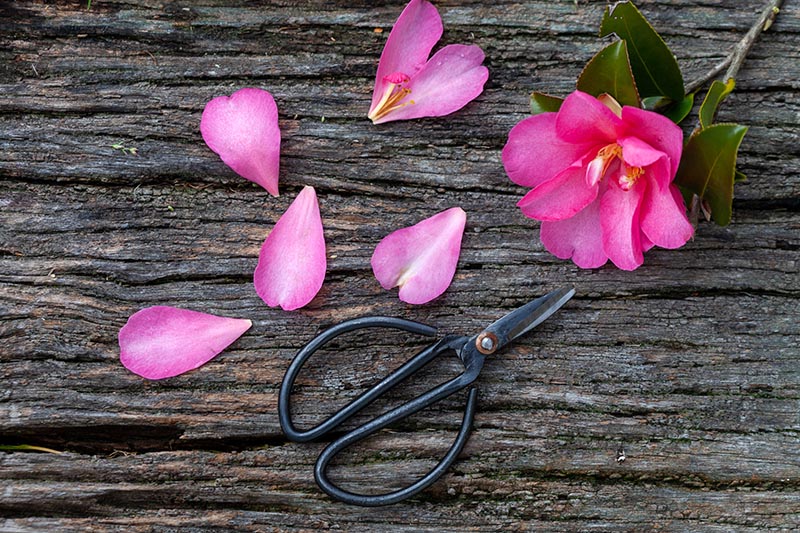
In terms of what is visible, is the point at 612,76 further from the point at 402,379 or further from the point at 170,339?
the point at 170,339

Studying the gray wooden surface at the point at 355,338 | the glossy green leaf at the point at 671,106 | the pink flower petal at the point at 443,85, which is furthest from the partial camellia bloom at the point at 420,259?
the glossy green leaf at the point at 671,106

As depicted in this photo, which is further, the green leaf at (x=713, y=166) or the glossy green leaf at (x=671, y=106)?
the glossy green leaf at (x=671, y=106)

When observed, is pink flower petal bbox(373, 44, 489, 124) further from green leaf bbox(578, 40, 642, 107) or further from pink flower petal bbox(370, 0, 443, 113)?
green leaf bbox(578, 40, 642, 107)

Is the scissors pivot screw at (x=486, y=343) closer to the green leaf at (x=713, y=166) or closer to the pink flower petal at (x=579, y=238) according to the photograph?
the pink flower petal at (x=579, y=238)

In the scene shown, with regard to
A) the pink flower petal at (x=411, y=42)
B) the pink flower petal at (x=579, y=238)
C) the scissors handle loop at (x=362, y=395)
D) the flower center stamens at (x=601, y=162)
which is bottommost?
the scissors handle loop at (x=362, y=395)

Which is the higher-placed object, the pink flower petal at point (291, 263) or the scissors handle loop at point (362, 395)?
the pink flower petal at point (291, 263)

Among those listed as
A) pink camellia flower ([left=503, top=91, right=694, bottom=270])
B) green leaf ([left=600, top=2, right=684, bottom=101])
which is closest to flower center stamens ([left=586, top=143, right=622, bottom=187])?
pink camellia flower ([left=503, top=91, right=694, bottom=270])

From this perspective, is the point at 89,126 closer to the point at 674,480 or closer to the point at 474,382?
the point at 474,382

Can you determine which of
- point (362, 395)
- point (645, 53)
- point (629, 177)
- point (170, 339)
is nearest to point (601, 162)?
point (629, 177)
